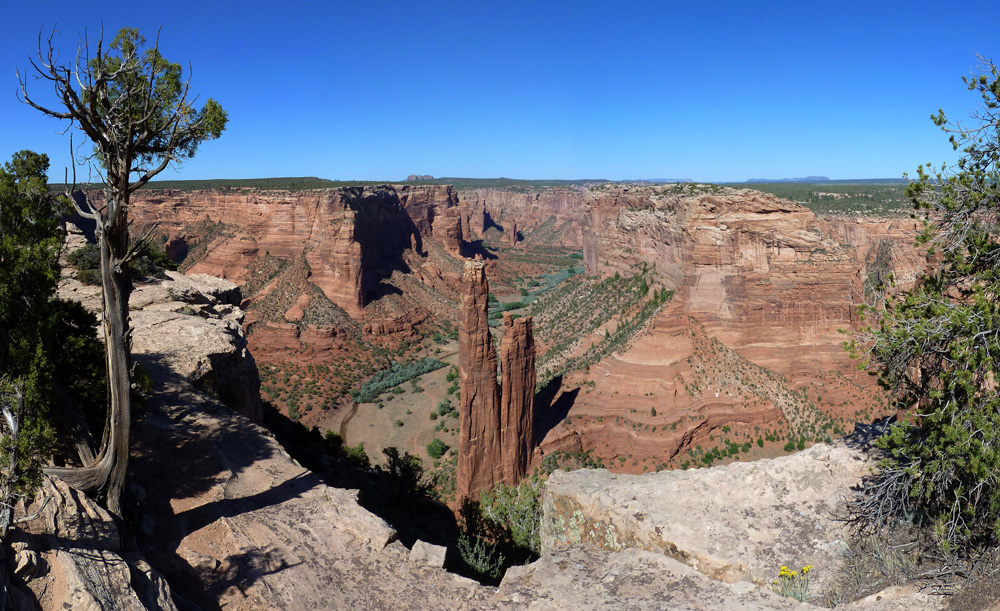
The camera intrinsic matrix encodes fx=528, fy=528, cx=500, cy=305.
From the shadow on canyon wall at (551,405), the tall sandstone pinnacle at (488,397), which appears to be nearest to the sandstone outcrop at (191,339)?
the tall sandstone pinnacle at (488,397)

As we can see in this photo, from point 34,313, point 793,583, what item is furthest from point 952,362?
point 34,313

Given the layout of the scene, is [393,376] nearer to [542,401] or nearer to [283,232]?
[542,401]

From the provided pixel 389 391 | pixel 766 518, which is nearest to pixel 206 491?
pixel 766 518

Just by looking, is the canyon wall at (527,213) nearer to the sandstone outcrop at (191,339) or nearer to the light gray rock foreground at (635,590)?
the sandstone outcrop at (191,339)

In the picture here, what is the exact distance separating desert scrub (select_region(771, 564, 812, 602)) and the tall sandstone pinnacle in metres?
19.5

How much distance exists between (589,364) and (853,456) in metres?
25.3

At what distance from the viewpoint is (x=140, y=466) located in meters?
12.3

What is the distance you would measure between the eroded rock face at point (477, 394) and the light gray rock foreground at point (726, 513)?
14219 millimetres

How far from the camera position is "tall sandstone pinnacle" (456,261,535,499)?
92.5ft

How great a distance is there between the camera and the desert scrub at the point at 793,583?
9.41 m

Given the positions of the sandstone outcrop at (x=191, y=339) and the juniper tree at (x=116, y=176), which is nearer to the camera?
the juniper tree at (x=116, y=176)

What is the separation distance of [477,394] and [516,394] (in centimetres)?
244

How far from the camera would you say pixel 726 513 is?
39.5ft

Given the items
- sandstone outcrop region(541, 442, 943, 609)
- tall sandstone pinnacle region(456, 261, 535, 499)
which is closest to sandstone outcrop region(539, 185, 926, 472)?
tall sandstone pinnacle region(456, 261, 535, 499)
